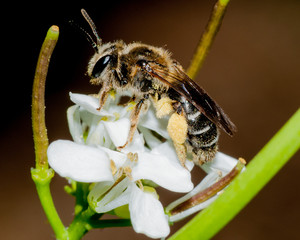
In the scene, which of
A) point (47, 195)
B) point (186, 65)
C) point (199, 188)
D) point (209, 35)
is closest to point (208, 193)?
point (199, 188)

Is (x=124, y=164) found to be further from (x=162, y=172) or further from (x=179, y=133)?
(x=179, y=133)

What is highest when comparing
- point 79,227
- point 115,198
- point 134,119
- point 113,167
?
point 134,119

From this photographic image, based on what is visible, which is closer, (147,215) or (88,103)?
(147,215)

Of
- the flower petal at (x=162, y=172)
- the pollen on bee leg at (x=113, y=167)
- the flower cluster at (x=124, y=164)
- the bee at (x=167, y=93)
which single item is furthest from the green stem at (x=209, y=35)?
the pollen on bee leg at (x=113, y=167)

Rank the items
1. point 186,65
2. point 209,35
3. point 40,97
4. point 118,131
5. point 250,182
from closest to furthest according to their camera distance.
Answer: point 250,182, point 40,97, point 118,131, point 209,35, point 186,65

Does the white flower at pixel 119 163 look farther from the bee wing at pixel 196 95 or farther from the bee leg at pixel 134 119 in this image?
the bee wing at pixel 196 95
